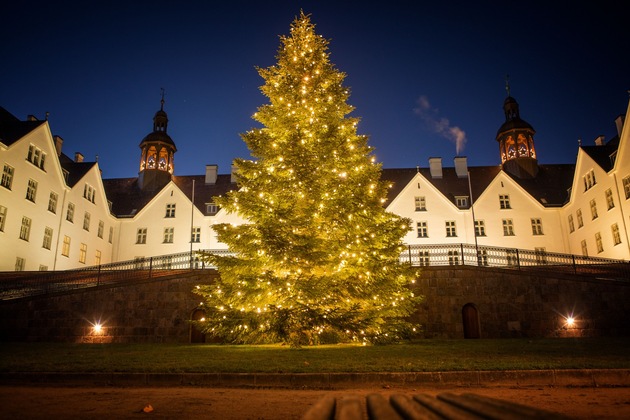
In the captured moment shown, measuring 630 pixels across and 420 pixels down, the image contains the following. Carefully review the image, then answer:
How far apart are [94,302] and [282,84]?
1307 cm

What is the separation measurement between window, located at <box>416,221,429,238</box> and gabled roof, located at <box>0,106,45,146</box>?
31931 millimetres

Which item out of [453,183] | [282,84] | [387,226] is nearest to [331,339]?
[387,226]

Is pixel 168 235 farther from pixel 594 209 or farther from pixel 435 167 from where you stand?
pixel 594 209

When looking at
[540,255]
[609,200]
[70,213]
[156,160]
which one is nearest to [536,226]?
[609,200]

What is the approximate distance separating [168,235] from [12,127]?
15.4 metres

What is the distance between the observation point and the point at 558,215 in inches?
1640

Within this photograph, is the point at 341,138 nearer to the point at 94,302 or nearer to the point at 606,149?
the point at 94,302

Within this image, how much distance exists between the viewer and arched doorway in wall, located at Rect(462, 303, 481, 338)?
21.6 metres

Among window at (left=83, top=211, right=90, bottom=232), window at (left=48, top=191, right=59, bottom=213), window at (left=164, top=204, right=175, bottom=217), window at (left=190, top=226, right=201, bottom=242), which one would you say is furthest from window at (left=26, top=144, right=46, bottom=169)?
window at (left=190, top=226, right=201, bottom=242)

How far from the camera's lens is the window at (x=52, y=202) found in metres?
34.6

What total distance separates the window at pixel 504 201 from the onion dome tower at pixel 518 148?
669 cm

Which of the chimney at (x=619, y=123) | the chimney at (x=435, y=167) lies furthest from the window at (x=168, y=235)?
the chimney at (x=619, y=123)

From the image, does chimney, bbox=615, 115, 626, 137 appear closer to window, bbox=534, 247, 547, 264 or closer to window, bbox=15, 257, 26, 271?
window, bbox=534, 247, 547, 264

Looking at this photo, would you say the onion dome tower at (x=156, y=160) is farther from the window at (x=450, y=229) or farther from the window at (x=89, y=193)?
the window at (x=450, y=229)
